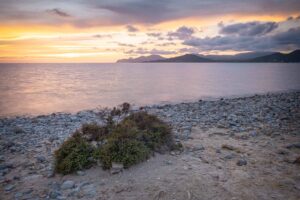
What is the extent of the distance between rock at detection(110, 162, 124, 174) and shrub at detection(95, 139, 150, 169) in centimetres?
13

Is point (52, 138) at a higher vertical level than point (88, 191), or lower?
lower

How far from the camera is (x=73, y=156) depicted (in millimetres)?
8641

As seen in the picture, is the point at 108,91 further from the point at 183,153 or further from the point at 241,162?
the point at 241,162

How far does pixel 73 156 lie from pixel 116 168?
1649mm

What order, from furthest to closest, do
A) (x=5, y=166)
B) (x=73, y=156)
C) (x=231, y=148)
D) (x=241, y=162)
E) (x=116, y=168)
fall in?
(x=231, y=148), (x=5, y=166), (x=241, y=162), (x=73, y=156), (x=116, y=168)

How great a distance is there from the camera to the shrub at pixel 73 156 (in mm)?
8477

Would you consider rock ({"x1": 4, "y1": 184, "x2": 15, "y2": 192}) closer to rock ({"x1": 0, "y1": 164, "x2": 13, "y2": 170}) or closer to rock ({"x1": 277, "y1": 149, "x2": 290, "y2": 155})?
rock ({"x1": 0, "y1": 164, "x2": 13, "y2": 170})

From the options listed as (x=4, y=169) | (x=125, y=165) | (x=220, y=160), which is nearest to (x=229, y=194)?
(x=220, y=160)

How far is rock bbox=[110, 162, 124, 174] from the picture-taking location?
8.12 m

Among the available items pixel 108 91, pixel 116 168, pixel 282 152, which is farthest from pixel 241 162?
pixel 108 91

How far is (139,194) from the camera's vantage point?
7023 millimetres

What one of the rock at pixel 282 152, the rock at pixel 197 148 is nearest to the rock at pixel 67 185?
the rock at pixel 197 148

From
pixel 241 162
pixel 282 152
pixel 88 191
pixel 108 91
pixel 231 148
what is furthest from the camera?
pixel 108 91

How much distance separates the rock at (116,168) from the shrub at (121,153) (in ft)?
0.42
